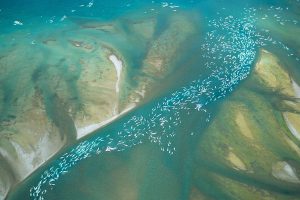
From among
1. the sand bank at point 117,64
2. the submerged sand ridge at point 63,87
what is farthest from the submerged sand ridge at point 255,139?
the sand bank at point 117,64

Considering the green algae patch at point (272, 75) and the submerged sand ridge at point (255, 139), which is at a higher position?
the green algae patch at point (272, 75)

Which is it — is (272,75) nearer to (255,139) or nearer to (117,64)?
(255,139)

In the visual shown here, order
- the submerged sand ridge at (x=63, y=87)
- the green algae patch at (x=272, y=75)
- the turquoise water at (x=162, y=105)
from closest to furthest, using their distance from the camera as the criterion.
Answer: the turquoise water at (x=162, y=105)
the submerged sand ridge at (x=63, y=87)
the green algae patch at (x=272, y=75)

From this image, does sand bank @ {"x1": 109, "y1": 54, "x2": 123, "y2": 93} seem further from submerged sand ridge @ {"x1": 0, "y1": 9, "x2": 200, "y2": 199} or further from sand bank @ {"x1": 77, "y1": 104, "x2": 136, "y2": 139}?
sand bank @ {"x1": 77, "y1": 104, "x2": 136, "y2": 139}

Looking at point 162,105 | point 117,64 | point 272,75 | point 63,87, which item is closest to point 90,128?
point 63,87

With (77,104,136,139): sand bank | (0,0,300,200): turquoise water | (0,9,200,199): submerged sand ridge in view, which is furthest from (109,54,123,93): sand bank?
(77,104,136,139): sand bank

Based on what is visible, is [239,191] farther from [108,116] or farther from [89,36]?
[89,36]

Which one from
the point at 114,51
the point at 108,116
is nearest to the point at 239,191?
the point at 108,116

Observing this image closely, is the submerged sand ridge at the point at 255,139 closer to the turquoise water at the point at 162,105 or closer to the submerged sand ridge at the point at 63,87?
the turquoise water at the point at 162,105
